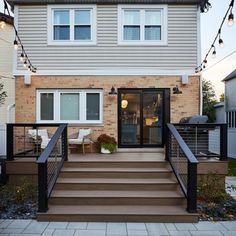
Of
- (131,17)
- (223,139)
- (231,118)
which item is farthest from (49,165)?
(231,118)

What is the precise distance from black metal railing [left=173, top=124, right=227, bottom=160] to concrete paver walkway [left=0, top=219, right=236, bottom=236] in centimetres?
232

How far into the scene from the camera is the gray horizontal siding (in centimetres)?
980

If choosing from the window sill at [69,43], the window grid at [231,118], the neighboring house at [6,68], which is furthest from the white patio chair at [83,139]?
the window grid at [231,118]

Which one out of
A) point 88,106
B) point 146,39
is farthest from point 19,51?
point 146,39

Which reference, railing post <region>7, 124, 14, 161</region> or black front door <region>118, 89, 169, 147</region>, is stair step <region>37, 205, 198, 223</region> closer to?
railing post <region>7, 124, 14, 161</region>

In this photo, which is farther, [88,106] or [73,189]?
[88,106]

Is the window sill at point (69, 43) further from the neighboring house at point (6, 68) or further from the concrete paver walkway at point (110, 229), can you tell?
the concrete paver walkway at point (110, 229)

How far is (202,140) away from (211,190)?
1.47 meters

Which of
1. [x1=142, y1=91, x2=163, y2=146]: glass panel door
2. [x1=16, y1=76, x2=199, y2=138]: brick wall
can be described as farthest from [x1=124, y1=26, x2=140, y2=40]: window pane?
[x1=142, y1=91, x2=163, y2=146]: glass panel door

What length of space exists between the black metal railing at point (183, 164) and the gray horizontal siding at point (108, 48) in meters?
3.57

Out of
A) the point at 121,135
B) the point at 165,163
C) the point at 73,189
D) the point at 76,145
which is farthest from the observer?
the point at 121,135

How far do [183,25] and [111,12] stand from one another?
7.95 feet

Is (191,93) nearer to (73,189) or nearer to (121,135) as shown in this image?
(121,135)

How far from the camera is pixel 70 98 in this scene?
9977 millimetres
